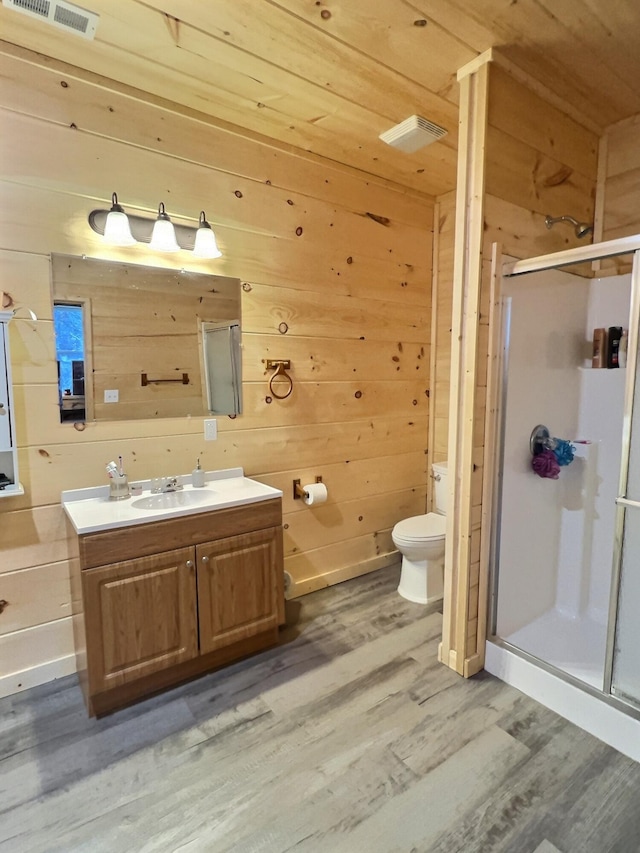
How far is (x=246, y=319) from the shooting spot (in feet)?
8.07

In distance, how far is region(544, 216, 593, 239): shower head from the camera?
2.15 meters

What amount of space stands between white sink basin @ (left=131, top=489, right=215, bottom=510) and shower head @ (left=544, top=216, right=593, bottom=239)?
6.74 ft

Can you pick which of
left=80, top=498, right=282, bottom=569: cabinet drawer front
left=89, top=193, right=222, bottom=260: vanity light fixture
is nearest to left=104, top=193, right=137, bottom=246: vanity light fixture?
left=89, top=193, right=222, bottom=260: vanity light fixture

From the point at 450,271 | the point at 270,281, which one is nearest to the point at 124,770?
the point at 270,281

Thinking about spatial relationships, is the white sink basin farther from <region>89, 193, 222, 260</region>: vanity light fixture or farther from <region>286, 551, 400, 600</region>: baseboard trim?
<region>89, 193, 222, 260</region>: vanity light fixture

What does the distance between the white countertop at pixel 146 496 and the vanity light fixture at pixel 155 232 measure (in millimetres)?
1104

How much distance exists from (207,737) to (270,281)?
2.13m

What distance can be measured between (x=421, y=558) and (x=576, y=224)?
195 cm

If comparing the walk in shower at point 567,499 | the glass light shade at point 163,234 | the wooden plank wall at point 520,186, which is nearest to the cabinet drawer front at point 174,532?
the wooden plank wall at point 520,186

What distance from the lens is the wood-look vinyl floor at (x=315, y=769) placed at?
137 cm

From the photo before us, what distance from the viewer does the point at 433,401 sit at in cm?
339

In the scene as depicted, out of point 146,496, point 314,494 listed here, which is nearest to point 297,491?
point 314,494

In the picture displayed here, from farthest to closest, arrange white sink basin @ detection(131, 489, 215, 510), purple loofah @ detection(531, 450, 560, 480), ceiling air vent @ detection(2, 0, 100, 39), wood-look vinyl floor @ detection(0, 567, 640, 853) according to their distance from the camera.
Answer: purple loofah @ detection(531, 450, 560, 480) < white sink basin @ detection(131, 489, 215, 510) < ceiling air vent @ detection(2, 0, 100, 39) < wood-look vinyl floor @ detection(0, 567, 640, 853)

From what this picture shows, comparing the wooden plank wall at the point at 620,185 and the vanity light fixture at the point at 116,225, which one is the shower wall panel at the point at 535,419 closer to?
the wooden plank wall at the point at 620,185
